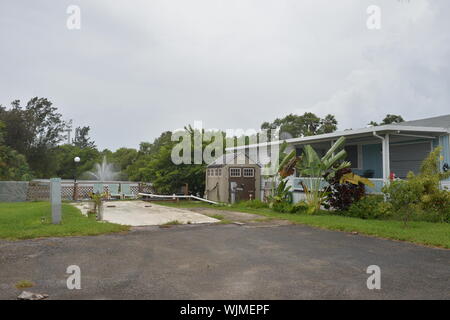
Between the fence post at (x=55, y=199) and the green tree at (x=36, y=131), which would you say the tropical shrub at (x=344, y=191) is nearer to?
the fence post at (x=55, y=199)

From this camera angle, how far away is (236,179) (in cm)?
1933

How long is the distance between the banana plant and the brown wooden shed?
206 inches

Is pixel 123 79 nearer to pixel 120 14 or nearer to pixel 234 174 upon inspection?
pixel 120 14

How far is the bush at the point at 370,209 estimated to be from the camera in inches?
474

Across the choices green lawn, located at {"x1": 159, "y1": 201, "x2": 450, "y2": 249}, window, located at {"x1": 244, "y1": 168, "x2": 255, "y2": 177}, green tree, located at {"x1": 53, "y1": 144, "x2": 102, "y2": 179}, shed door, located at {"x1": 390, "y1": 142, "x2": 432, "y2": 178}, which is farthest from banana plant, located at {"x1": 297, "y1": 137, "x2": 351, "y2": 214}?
green tree, located at {"x1": 53, "y1": 144, "x2": 102, "y2": 179}

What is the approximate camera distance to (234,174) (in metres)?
19.4

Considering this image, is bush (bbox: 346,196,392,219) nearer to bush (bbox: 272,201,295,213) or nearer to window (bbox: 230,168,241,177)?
bush (bbox: 272,201,295,213)

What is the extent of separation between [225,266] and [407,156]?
13899 millimetres

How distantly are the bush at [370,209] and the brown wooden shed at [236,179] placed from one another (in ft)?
23.0

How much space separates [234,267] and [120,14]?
11221 mm

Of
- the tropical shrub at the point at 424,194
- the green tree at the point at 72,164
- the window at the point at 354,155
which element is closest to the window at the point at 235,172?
the window at the point at 354,155

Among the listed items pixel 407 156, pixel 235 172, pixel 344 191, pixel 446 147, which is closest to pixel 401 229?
pixel 344 191

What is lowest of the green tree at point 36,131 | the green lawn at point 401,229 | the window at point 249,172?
the green lawn at point 401,229
